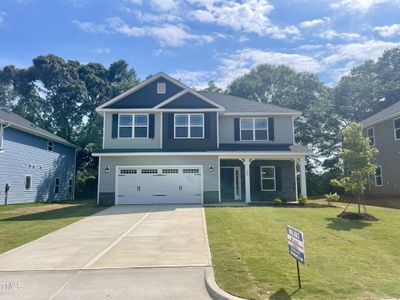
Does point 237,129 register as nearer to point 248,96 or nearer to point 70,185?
point 70,185

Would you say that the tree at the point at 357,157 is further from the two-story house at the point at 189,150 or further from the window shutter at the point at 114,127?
the window shutter at the point at 114,127

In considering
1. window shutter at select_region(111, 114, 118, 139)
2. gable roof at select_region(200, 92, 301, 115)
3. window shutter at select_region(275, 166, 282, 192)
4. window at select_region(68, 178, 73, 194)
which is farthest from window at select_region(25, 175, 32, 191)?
window shutter at select_region(275, 166, 282, 192)

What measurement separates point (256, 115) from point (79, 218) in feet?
40.5

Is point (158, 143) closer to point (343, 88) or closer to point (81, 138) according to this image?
point (81, 138)

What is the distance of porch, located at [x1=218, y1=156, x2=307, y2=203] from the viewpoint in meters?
20.8

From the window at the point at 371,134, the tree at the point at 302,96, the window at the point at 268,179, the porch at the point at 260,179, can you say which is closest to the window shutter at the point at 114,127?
the porch at the point at 260,179

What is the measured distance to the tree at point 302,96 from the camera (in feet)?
116

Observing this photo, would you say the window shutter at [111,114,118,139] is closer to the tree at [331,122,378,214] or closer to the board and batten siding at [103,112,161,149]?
the board and batten siding at [103,112,161,149]

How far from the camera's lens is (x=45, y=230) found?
11.6 meters

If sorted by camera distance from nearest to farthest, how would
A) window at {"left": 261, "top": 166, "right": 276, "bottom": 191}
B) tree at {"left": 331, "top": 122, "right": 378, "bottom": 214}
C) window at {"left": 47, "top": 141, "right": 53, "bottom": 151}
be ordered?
tree at {"left": 331, "top": 122, "right": 378, "bottom": 214}
window at {"left": 261, "top": 166, "right": 276, "bottom": 191}
window at {"left": 47, "top": 141, "right": 53, "bottom": 151}

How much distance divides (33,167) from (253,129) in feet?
52.0

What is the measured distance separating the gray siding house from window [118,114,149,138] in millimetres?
6913

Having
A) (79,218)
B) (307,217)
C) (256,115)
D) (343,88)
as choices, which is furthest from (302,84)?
(79,218)

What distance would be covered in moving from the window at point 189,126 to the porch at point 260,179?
2.29 metres
